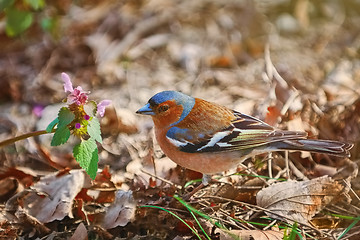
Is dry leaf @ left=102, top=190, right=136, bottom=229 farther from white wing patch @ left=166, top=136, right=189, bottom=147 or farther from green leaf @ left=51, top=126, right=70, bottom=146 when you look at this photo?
green leaf @ left=51, top=126, right=70, bottom=146

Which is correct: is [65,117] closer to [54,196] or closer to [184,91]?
[54,196]

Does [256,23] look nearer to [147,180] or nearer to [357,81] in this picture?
[357,81]

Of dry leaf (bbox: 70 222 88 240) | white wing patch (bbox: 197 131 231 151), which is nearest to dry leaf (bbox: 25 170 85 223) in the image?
dry leaf (bbox: 70 222 88 240)

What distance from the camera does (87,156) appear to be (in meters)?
2.91

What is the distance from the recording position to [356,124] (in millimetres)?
4633

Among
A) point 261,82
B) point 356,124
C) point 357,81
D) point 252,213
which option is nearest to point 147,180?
point 252,213

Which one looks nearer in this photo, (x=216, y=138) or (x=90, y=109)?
(x=90, y=109)

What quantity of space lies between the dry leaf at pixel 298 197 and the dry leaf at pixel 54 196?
4.22 ft

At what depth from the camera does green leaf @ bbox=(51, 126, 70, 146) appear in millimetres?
2822

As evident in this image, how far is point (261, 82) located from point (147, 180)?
103 inches

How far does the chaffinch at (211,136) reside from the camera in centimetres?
343

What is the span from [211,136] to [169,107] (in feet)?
1.24

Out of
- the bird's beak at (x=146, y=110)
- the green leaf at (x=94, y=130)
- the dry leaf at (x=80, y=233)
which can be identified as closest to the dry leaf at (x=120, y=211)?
the dry leaf at (x=80, y=233)

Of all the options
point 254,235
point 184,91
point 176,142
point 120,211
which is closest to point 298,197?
point 254,235
